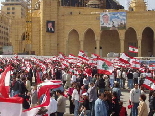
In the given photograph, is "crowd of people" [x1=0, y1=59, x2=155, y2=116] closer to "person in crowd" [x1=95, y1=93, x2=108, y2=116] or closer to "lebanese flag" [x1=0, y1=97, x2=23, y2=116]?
"person in crowd" [x1=95, y1=93, x2=108, y2=116]

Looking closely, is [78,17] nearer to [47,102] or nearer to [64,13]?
[64,13]

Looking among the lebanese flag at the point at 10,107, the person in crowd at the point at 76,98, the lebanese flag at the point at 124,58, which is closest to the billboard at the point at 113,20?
the lebanese flag at the point at 124,58

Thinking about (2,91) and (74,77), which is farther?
(74,77)

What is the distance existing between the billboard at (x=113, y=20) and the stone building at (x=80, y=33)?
1.61 m

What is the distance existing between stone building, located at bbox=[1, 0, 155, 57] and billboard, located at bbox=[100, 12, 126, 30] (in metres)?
1.61

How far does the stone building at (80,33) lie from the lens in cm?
5078

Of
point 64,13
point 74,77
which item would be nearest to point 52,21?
point 64,13

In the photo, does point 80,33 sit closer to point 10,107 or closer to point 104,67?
point 104,67

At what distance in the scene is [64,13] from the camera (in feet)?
177

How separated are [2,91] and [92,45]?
50140 millimetres

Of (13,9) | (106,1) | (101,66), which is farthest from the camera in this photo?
(13,9)

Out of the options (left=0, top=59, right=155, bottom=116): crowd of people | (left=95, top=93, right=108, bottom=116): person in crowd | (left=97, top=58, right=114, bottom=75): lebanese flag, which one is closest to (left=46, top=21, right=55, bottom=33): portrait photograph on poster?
(left=0, top=59, right=155, bottom=116): crowd of people

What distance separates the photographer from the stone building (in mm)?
50781

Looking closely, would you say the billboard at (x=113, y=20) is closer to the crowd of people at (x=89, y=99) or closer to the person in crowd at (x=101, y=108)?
the crowd of people at (x=89, y=99)
